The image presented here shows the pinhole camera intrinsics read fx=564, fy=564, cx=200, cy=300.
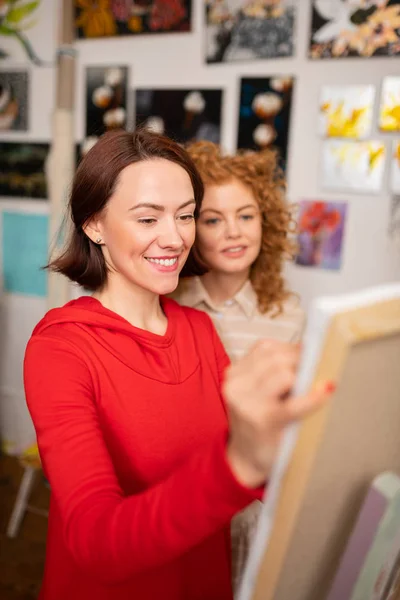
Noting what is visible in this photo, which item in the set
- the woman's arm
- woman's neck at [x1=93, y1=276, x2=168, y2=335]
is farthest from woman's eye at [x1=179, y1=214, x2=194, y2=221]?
the woman's arm

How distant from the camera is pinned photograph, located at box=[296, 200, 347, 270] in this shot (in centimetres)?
215

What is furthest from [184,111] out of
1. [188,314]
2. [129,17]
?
[188,314]

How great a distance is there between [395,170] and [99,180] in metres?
1.35

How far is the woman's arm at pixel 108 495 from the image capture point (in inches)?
22.1

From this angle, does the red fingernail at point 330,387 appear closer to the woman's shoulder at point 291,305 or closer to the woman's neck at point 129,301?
the woman's neck at point 129,301

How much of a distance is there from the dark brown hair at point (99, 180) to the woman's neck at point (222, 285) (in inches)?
17.4

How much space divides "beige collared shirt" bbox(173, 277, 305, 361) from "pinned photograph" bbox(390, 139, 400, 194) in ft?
2.51

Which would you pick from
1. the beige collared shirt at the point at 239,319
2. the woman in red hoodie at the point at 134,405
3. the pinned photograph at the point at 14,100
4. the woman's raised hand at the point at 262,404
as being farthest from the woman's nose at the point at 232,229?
the pinned photograph at the point at 14,100

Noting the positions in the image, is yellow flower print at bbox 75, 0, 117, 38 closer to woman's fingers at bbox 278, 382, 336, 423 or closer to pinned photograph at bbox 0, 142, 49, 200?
pinned photograph at bbox 0, 142, 49, 200

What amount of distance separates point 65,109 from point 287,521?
90.7 inches

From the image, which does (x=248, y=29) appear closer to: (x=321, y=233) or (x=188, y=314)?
(x=321, y=233)

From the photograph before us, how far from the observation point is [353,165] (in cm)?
208

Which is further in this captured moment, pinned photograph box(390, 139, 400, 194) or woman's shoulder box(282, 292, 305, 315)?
pinned photograph box(390, 139, 400, 194)

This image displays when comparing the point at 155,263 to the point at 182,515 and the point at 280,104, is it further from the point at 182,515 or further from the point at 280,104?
the point at 280,104
